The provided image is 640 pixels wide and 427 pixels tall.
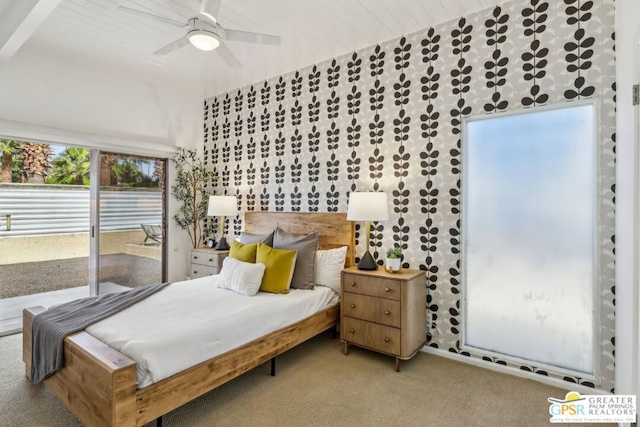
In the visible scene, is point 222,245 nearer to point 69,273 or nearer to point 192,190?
point 192,190

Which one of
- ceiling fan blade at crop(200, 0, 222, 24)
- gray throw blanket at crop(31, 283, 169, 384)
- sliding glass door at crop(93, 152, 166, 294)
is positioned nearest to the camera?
gray throw blanket at crop(31, 283, 169, 384)

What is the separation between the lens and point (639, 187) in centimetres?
168

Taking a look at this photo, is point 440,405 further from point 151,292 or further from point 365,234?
point 151,292

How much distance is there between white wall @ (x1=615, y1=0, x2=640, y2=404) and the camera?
5.82 feet

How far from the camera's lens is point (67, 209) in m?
4.04

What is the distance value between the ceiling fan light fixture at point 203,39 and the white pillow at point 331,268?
7.03 feet

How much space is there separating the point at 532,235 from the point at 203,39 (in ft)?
9.64

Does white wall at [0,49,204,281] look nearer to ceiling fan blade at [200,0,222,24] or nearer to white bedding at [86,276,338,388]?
white bedding at [86,276,338,388]

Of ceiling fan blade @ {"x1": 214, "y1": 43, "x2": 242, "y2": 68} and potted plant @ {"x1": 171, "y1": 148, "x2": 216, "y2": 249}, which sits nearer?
ceiling fan blade @ {"x1": 214, "y1": 43, "x2": 242, "y2": 68}

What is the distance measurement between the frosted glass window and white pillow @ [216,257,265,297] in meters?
1.86

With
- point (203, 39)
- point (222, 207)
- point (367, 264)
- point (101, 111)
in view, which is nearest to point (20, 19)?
point (203, 39)

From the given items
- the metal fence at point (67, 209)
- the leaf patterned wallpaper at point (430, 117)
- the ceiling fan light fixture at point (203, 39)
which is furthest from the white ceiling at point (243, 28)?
the metal fence at point (67, 209)

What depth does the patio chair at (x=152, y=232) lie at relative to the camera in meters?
4.72

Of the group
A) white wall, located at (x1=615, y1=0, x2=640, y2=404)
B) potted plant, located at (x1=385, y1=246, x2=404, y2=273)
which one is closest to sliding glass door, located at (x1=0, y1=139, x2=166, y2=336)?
potted plant, located at (x1=385, y1=246, x2=404, y2=273)
